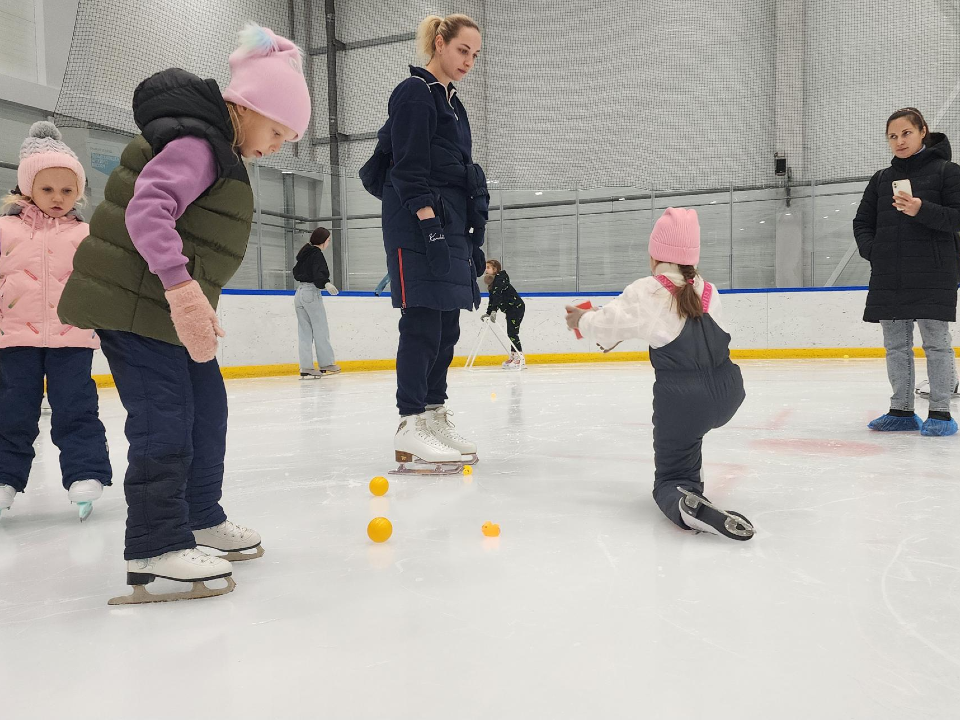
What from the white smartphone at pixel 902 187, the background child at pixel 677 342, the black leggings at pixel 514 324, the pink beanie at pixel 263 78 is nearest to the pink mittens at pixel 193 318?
the pink beanie at pixel 263 78

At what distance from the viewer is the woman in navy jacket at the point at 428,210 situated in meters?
2.39

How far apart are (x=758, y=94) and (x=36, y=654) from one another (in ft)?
40.9

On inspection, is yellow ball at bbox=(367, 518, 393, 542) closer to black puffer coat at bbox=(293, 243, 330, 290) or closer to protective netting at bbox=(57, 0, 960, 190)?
black puffer coat at bbox=(293, 243, 330, 290)

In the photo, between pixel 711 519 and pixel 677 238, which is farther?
pixel 677 238

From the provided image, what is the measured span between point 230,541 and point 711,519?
3.31 feet

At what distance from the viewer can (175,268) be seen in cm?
124

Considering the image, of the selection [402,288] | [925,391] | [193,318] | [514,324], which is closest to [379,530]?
[193,318]

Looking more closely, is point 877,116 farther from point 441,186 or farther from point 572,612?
point 572,612

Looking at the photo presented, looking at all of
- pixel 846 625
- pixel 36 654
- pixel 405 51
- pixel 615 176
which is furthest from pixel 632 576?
pixel 405 51

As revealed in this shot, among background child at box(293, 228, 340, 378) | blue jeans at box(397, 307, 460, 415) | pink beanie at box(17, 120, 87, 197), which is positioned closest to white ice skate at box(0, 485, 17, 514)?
pink beanie at box(17, 120, 87, 197)

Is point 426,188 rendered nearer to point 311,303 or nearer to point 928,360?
point 928,360

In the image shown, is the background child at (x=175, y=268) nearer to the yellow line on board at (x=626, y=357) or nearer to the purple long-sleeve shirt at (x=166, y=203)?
the purple long-sleeve shirt at (x=166, y=203)

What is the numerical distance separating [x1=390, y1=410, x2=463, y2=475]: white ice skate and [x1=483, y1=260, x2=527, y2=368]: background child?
19.5ft

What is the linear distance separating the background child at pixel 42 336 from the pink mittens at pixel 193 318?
0.95 m
